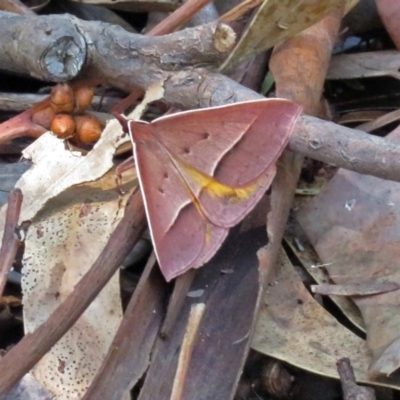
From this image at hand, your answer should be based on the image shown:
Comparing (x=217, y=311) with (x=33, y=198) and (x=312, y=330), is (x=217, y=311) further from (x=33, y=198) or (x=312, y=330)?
(x=33, y=198)

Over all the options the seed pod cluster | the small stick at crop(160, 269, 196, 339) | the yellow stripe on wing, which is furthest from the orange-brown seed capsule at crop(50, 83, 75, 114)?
the small stick at crop(160, 269, 196, 339)

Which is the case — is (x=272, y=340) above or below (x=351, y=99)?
below

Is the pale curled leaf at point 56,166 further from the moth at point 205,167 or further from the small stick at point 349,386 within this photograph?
the small stick at point 349,386

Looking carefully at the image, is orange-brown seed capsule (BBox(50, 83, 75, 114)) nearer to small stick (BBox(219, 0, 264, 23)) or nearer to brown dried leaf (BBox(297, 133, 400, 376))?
small stick (BBox(219, 0, 264, 23))

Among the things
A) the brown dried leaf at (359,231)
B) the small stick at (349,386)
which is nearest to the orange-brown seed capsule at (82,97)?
the brown dried leaf at (359,231)

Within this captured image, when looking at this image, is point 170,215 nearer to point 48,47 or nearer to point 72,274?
point 72,274

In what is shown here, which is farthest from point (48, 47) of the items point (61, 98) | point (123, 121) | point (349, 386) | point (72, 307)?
point (349, 386)

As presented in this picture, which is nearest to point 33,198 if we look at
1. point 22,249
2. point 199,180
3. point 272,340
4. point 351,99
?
point 22,249
